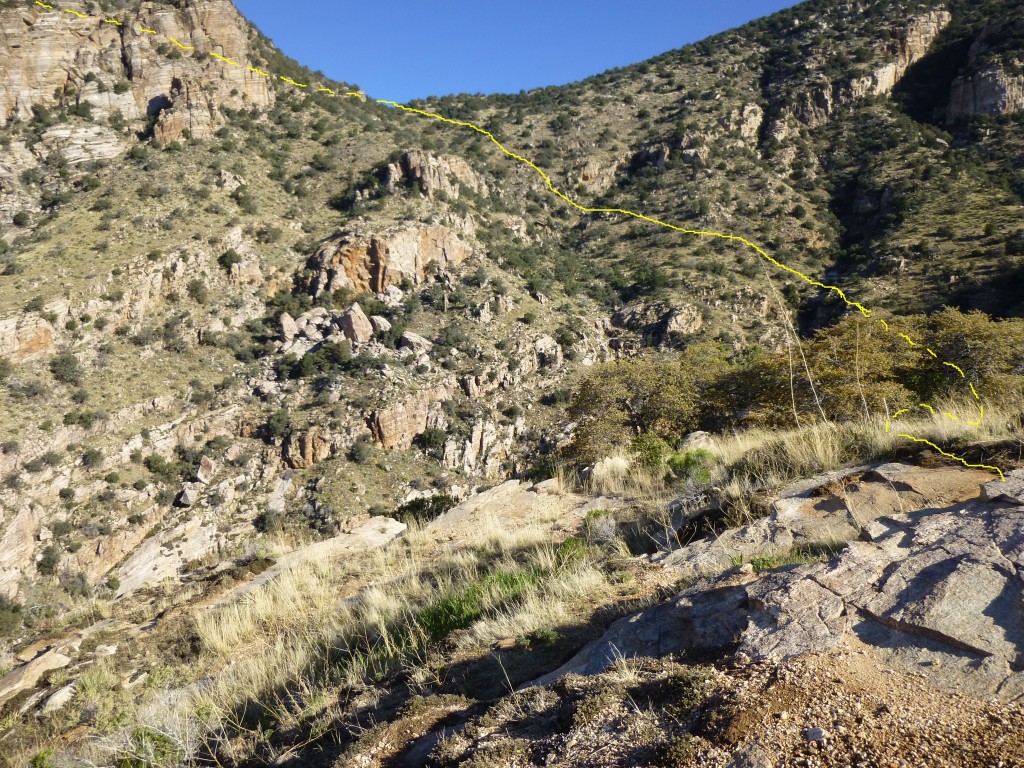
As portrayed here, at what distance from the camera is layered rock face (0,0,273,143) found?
4003cm

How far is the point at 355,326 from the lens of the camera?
110 feet

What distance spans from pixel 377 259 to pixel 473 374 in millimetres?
10399

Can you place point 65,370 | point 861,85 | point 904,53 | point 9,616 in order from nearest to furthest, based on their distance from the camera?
point 9,616, point 65,370, point 861,85, point 904,53

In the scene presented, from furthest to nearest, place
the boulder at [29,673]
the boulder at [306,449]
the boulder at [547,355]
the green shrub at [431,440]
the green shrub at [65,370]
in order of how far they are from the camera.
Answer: the boulder at [547,355] → the green shrub at [431,440] → the boulder at [306,449] → the green shrub at [65,370] → the boulder at [29,673]

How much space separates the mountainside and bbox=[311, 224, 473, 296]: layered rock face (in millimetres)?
267

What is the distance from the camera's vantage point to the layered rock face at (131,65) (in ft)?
131

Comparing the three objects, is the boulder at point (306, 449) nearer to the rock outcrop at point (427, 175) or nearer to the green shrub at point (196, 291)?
the green shrub at point (196, 291)

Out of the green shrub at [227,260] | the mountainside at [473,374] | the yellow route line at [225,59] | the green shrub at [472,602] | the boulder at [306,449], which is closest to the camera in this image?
the mountainside at [473,374]

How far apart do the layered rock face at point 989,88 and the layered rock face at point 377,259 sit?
4694 centimetres

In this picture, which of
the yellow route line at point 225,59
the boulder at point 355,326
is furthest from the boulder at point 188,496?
the yellow route line at point 225,59

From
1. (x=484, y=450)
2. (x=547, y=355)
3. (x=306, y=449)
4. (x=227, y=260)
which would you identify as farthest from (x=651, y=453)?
(x=227, y=260)

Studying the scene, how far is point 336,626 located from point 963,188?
51.1 metres

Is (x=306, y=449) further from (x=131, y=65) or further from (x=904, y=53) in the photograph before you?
(x=904, y=53)

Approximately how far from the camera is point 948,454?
4.49m
